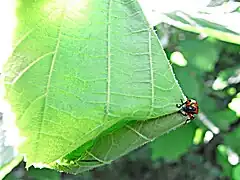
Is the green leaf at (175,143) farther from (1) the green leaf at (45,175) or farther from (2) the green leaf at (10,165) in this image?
(2) the green leaf at (10,165)

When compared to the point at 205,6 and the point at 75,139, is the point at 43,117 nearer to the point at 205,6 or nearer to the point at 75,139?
the point at 75,139

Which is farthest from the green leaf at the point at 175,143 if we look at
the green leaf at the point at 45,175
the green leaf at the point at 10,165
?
the green leaf at the point at 10,165

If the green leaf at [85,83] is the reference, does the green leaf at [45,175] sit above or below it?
below

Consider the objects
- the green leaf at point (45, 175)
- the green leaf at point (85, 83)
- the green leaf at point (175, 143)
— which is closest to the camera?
the green leaf at point (85, 83)

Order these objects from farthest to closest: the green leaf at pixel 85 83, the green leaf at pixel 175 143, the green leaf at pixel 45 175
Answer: the green leaf at pixel 175 143, the green leaf at pixel 45 175, the green leaf at pixel 85 83

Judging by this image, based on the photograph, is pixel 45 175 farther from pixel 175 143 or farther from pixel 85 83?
pixel 85 83

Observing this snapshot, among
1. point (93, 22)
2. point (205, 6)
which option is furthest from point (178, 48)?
point (93, 22)
